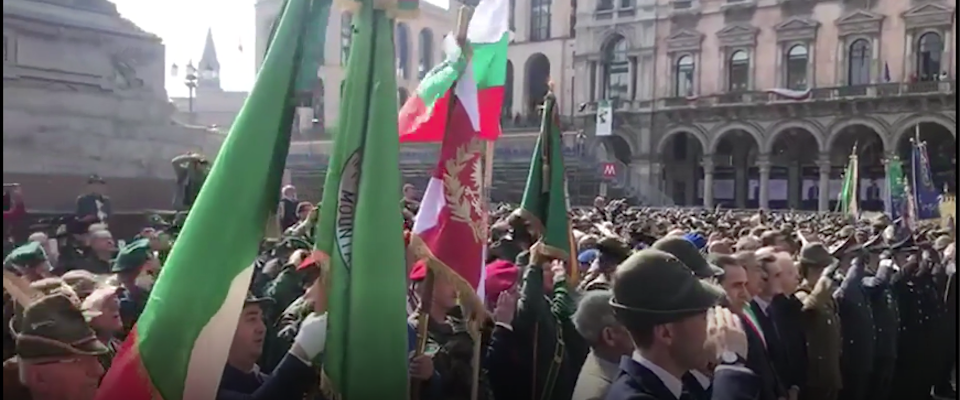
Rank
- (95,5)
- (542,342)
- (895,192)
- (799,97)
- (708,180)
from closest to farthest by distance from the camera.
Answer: (542,342) → (95,5) → (895,192) → (799,97) → (708,180)

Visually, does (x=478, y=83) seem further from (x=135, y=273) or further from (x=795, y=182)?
(x=795, y=182)

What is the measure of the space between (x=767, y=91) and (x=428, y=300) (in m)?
39.0

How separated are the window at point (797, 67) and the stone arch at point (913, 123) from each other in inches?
195

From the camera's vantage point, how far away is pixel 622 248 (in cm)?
552

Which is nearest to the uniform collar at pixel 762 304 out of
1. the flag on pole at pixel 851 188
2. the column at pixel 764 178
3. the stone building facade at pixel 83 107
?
the stone building facade at pixel 83 107

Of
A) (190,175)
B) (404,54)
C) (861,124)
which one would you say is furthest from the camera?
(404,54)

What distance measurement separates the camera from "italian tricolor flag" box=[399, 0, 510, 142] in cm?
482

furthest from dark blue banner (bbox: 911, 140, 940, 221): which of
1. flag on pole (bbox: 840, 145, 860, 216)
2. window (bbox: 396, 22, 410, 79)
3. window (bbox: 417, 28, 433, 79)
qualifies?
window (bbox: 417, 28, 433, 79)

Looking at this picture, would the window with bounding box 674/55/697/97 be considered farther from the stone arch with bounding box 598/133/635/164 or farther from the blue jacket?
the blue jacket

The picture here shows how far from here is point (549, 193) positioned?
18.4 ft

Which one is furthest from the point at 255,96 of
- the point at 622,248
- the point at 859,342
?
the point at 859,342

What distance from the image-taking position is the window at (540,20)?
177 feet

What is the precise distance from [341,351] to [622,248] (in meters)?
2.40

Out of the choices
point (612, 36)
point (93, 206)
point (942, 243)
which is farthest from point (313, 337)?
point (612, 36)
